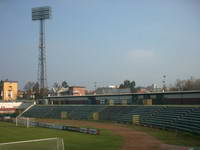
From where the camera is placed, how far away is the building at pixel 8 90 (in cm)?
13225

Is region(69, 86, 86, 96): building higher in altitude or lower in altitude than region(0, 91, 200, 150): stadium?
higher

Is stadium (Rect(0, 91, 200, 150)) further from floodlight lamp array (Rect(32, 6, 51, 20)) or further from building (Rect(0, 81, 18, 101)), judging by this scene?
building (Rect(0, 81, 18, 101))

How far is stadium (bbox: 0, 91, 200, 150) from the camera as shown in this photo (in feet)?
115

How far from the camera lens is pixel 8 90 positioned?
134 meters

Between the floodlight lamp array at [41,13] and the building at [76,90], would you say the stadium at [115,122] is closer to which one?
the floodlight lamp array at [41,13]

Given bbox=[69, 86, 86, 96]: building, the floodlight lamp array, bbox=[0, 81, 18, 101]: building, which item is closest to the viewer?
the floodlight lamp array

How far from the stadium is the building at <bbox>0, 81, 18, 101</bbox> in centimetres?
3765

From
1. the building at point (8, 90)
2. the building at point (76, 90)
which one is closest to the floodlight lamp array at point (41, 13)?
the building at point (8, 90)

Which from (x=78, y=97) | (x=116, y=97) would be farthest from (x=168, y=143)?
(x=78, y=97)

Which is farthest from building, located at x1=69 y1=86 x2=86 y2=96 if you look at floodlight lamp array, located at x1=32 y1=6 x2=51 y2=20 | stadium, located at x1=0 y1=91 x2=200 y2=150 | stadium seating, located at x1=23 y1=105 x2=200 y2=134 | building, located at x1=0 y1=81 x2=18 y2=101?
stadium seating, located at x1=23 y1=105 x2=200 y2=134

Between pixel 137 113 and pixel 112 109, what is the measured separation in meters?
10.8

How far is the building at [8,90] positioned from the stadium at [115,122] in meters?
37.7

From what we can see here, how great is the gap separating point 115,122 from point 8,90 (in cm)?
8486

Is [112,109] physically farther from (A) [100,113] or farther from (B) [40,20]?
(B) [40,20]
